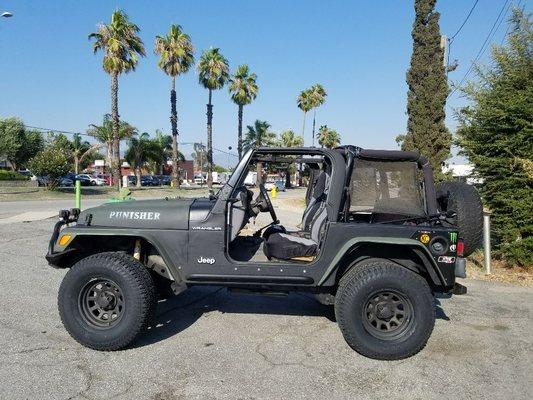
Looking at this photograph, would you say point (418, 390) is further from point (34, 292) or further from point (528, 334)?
point (34, 292)

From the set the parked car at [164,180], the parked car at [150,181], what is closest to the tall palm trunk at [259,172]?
the parked car at [150,181]

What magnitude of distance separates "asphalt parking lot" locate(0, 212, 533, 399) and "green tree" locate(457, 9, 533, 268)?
2236 millimetres

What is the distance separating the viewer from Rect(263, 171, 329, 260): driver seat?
436 centimetres

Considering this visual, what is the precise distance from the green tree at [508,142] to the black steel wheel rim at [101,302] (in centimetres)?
652

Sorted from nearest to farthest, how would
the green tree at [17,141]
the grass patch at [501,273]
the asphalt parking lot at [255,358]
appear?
the asphalt parking lot at [255,358], the grass patch at [501,273], the green tree at [17,141]

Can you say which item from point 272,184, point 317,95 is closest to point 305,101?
point 317,95

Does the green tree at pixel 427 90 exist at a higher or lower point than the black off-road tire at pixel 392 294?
higher

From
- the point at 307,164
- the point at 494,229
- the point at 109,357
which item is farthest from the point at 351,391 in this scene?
the point at 494,229

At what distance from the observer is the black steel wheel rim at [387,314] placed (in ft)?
13.3

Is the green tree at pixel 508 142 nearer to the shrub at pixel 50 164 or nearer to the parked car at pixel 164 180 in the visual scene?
the shrub at pixel 50 164

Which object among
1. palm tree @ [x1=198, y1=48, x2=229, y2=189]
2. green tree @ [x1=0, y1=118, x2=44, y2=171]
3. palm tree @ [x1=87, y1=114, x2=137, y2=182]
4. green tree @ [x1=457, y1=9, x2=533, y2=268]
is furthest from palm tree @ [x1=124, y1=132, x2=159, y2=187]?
green tree @ [x1=457, y1=9, x2=533, y2=268]

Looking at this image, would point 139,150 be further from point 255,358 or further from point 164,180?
point 255,358

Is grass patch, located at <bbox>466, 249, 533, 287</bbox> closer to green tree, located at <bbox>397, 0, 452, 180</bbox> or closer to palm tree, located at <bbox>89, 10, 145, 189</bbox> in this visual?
green tree, located at <bbox>397, 0, 452, 180</bbox>

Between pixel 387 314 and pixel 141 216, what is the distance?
248cm
